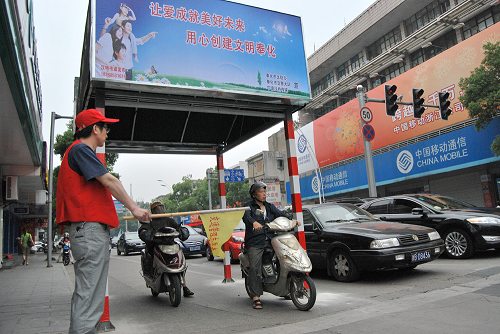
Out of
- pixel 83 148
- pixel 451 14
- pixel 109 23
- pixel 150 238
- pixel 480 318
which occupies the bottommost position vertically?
pixel 480 318

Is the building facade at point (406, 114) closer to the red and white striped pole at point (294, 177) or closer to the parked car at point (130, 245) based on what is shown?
the parked car at point (130, 245)

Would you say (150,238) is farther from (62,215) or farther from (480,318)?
(480,318)

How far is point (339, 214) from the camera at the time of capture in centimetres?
850

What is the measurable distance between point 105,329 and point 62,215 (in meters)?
2.52

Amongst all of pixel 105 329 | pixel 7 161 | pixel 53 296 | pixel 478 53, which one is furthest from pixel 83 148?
pixel 478 53

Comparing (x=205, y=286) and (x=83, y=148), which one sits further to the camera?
(x=205, y=286)

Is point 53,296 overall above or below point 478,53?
below

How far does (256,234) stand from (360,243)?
216cm

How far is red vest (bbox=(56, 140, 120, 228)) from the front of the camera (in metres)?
3.05

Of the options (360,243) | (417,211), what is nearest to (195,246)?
(417,211)

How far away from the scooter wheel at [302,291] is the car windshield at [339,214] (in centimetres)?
289

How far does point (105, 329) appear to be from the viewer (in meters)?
5.01

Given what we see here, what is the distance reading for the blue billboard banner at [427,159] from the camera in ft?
57.2

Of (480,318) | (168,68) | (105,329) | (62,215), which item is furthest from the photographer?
(168,68)
